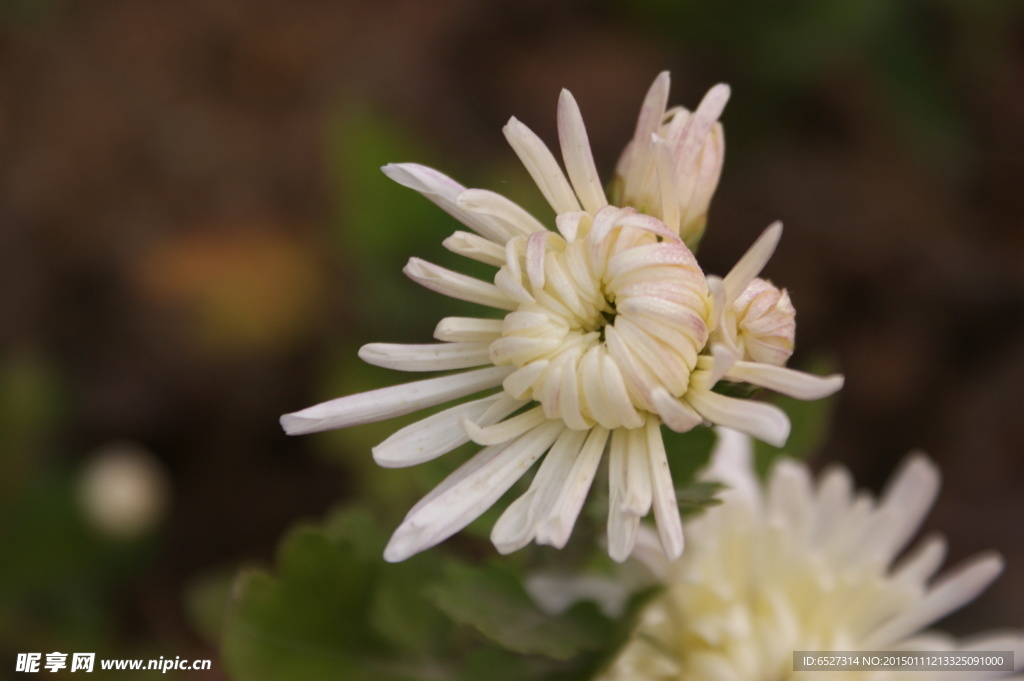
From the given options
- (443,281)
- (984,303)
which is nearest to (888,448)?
(984,303)

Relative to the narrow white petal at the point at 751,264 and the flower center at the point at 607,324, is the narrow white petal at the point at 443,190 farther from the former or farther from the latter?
the narrow white petal at the point at 751,264

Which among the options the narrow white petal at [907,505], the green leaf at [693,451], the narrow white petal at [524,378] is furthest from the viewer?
the narrow white petal at [907,505]

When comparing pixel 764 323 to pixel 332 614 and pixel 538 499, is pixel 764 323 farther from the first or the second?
pixel 332 614

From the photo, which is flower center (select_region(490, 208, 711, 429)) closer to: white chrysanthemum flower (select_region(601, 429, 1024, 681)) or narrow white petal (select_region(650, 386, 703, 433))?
narrow white petal (select_region(650, 386, 703, 433))

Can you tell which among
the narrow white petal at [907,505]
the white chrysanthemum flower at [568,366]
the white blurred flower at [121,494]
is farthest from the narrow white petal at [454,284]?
the white blurred flower at [121,494]

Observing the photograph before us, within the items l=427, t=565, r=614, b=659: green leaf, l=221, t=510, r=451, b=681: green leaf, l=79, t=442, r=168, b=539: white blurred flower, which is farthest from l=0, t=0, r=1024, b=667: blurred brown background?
l=427, t=565, r=614, b=659: green leaf

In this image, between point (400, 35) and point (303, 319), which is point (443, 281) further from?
point (400, 35)

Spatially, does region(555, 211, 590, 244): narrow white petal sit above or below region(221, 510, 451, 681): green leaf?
above
